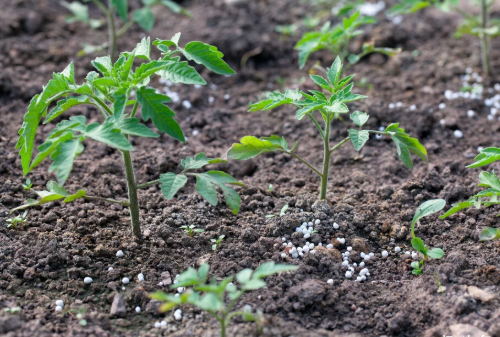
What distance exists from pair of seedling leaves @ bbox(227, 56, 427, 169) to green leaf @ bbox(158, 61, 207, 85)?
0.37 meters

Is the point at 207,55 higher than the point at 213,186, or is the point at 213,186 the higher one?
the point at 207,55

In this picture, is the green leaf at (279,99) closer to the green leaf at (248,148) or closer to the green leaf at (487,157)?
the green leaf at (248,148)

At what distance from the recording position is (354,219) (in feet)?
9.07

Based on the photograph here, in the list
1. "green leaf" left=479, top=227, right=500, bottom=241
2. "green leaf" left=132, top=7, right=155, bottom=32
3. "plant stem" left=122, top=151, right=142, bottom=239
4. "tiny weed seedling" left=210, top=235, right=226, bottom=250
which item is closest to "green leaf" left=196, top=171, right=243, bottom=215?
"tiny weed seedling" left=210, top=235, right=226, bottom=250

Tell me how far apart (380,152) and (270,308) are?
5.52 ft

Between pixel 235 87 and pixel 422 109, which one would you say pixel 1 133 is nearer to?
pixel 235 87

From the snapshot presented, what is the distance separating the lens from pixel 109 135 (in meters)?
2.07

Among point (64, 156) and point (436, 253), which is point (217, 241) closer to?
point (64, 156)

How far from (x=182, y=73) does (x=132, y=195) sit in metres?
0.68

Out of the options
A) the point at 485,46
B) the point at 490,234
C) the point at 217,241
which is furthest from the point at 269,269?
the point at 485,46

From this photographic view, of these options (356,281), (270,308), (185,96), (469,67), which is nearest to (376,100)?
(469,67)

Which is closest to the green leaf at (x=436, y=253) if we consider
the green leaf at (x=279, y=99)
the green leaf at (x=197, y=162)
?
the green leaf at (x=279, y=99)

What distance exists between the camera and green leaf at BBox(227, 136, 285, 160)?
2.62 m

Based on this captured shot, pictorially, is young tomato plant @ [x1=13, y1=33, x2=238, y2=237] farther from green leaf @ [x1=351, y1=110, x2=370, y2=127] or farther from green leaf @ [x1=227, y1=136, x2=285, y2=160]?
green leaf @ [x1=351, y1=110, x2=370, y2=127]
